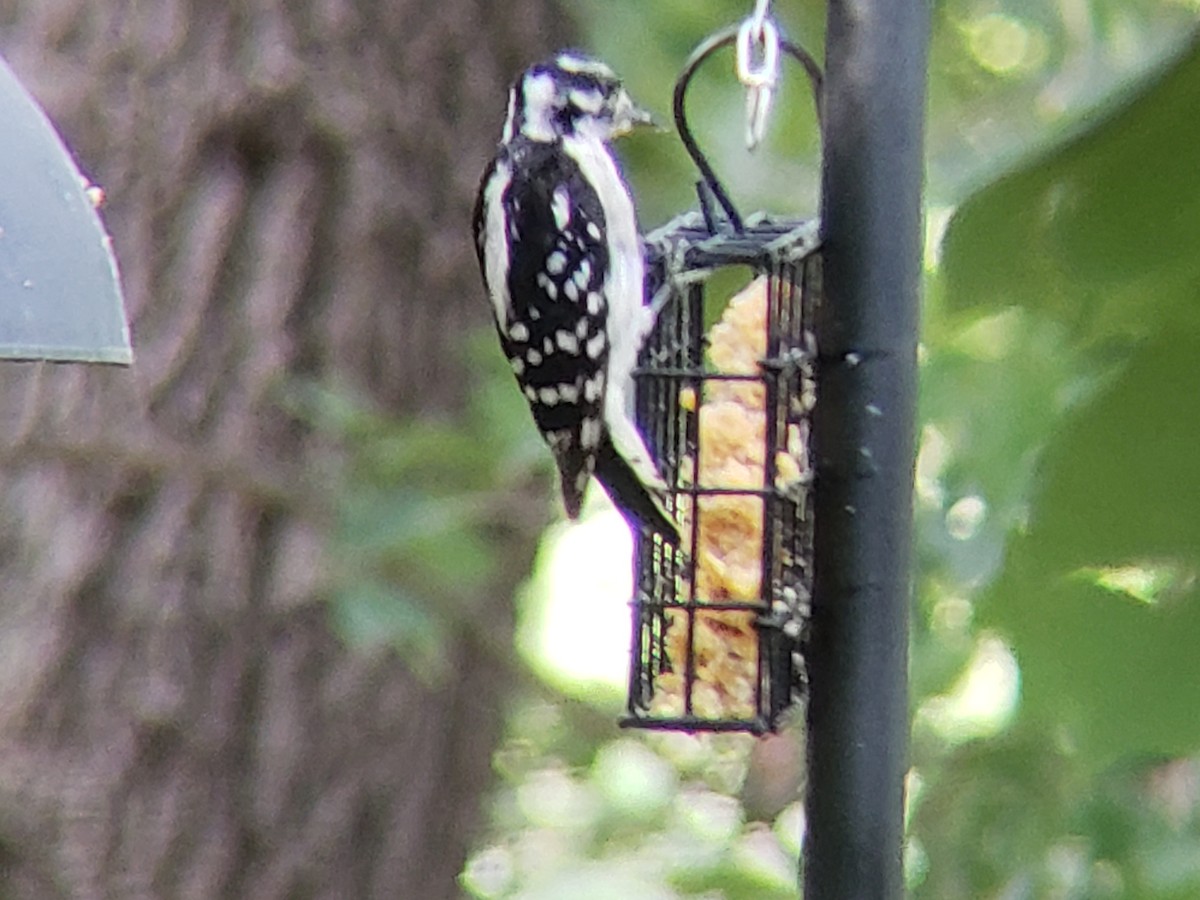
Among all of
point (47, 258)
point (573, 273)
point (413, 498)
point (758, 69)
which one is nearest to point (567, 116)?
point (573, 273)

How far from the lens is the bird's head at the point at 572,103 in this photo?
2.04 metres

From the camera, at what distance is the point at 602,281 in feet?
6.56

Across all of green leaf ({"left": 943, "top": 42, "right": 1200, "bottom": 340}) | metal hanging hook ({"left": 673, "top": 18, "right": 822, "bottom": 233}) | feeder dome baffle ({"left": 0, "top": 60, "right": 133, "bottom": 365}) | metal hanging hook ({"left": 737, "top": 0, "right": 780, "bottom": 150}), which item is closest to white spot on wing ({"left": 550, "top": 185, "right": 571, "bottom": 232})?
metal hanging hook ({"left": 673, "top": 18, "right": 822, "bottom": 233})

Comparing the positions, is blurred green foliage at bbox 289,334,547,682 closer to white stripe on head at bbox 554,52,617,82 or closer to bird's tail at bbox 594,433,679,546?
bird's tail at bbox 594,433,679,546

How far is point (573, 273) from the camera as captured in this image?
201 cm

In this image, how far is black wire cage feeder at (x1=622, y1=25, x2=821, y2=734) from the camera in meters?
1.59

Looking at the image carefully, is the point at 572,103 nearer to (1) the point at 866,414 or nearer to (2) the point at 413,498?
(2) the point at 413,498

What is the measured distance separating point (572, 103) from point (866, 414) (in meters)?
0.84

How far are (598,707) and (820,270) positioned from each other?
1793mm

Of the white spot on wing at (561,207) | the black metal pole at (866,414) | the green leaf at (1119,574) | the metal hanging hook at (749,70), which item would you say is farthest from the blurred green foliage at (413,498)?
the green leaf at (1119,574)

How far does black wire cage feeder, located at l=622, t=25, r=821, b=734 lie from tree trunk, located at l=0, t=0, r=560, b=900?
0.77m

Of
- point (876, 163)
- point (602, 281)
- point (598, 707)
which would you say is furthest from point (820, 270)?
point (598, 707)

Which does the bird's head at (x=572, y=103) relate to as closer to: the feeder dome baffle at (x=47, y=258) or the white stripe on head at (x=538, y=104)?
the white stripe on head at (x=538, y=104)

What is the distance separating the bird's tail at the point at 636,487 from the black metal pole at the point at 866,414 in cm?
42
